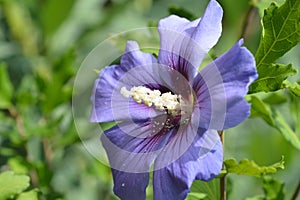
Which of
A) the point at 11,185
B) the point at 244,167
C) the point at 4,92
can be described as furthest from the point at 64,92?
the point at 244,167

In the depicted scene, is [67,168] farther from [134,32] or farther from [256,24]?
[256,24]

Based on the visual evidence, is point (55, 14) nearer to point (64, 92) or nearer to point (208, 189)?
point (64, 92)

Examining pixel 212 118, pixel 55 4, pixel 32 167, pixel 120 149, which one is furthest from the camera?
pixel 55 4

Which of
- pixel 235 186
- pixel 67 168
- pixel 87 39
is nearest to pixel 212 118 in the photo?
pixel 235 186

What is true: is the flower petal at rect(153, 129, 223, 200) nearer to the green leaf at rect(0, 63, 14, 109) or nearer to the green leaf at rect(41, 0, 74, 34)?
the green leaf at rect(0, 63, 14, 109)

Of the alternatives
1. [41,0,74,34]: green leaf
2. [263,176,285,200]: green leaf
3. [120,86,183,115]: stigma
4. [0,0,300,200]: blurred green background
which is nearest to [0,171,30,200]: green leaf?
[0,0,300,200]: blurred green background

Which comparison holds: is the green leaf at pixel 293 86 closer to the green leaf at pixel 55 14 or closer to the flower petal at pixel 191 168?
the flower petal at pixel 191 168

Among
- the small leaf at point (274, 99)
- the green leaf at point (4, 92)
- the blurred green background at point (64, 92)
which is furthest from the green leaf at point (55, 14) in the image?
the small leaf at point (274, 99)
